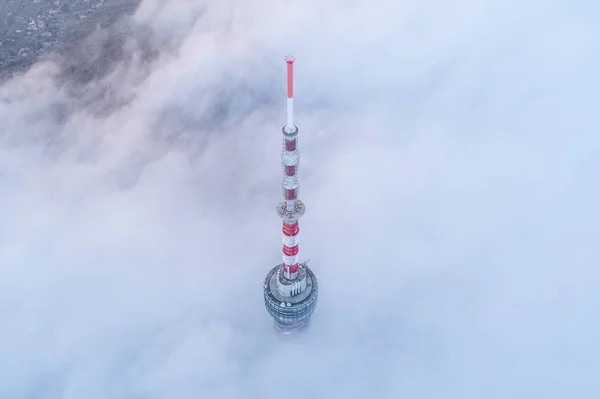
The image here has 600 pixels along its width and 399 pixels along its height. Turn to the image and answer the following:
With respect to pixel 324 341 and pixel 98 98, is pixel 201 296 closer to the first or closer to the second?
pixel 324 341

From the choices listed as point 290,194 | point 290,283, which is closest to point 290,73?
point 290,194

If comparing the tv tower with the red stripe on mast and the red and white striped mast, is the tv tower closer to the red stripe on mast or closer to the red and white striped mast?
the red and white striped mast

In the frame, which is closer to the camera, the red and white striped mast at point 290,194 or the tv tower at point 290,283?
the red and white striped mast at point 290,194

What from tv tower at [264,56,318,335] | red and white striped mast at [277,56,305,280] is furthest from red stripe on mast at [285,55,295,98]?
tv tower at [264,56,318,335]

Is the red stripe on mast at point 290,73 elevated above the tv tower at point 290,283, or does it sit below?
above

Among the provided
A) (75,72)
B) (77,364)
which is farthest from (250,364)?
(75,72)

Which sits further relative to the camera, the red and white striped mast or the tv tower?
the tv tower

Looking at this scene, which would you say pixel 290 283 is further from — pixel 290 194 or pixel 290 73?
pixel 290 73

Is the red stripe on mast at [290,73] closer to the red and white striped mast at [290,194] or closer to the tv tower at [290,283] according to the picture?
the red and white striped mast at [290,194]

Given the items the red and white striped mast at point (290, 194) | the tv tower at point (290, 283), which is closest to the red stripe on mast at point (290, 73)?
the red and white striped mast at point (290, 194)
